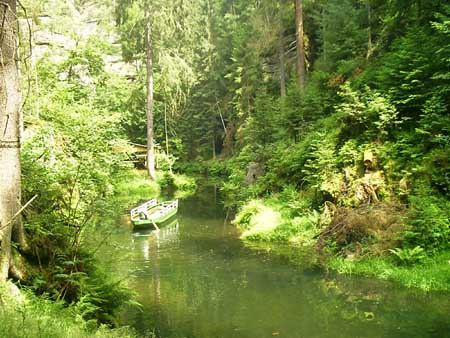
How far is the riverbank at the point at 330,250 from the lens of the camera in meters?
10.0

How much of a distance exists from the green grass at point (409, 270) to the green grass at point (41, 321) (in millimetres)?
6548

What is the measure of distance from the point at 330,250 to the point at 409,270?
258 centimetres

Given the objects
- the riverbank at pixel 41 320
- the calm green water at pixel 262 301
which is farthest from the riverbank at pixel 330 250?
the riverbank at pixel 41 320

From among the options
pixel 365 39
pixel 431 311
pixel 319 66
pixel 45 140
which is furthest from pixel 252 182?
pixel 431 311

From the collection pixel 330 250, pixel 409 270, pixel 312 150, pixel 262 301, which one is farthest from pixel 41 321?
pixel 312 150

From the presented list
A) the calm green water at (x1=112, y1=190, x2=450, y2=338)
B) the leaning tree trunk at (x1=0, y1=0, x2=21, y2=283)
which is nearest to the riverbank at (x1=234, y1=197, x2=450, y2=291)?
the calm green water at (x1=112, y1=190, x2=450, y2=338)

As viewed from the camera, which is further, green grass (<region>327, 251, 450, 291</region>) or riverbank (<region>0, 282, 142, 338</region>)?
green grass (<region>327, 251, 450, 291</region>)

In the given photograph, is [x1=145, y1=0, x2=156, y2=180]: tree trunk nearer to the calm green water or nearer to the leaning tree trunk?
the calm green water

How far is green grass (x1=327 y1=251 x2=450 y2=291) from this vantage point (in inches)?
380

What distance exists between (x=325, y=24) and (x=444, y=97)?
12.1 metres

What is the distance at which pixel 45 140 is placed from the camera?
11.1 metres

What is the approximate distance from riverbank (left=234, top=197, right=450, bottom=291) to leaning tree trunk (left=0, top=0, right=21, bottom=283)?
8.22m

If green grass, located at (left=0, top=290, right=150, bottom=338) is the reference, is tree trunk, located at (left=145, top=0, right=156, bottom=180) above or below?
above

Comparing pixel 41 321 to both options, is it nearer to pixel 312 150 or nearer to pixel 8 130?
pixel 8 130
